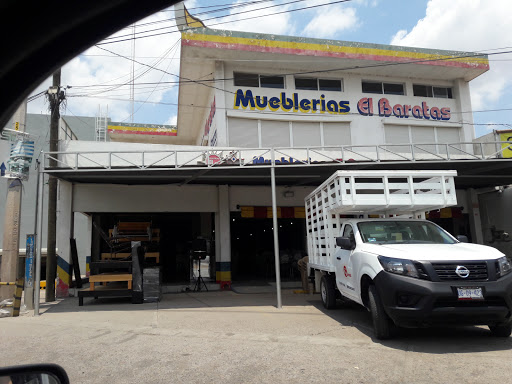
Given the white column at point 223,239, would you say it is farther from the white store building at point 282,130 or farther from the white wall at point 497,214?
the white wall at point 497,214

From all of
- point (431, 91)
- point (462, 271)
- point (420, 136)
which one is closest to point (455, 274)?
point (462, 271)

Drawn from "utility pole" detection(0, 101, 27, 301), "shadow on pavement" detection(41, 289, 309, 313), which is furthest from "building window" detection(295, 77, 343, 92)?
"utility pole" detection(0, 101, 27, 301)

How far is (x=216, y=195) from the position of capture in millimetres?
15844

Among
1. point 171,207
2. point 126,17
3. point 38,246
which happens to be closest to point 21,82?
point 126,17

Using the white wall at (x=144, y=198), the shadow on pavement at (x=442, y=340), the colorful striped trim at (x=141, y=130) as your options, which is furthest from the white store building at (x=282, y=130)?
the colorful striped trim at (x=141, y=130)

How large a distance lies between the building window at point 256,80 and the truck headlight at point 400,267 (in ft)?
40.5

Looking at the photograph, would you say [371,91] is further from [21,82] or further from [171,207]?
[21,82]

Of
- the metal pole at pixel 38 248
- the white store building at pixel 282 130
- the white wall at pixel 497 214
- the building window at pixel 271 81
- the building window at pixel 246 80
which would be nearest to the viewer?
the metal pole at pixel 38 248

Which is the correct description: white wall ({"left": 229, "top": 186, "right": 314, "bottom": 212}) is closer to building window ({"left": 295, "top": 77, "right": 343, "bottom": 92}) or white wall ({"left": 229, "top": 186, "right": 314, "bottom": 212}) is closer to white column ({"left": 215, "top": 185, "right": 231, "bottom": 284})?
white column ({"left": 215, "top": 185, "right": 231, "bottom": 284})

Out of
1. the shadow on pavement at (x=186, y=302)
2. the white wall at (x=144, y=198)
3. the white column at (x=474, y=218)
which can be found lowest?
the shadow on pavement at (x=186, y=302)

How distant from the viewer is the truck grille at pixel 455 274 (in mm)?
5703

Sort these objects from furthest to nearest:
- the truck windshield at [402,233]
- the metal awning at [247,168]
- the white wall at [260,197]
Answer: the white wall at [260,197] → the metal awning at [247,168] → the truck windshield at [402,233]

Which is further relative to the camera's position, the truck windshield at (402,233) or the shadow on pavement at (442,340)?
the truck windshield at (402,233)

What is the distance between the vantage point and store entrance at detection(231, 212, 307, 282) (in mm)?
20031
